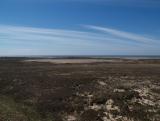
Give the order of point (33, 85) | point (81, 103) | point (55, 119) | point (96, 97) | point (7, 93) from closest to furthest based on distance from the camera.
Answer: point (55, 119), point (81, 103), point (96, 97), point (7, 93), point (33, 85)

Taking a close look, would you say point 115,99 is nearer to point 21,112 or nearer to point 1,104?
point 21,112

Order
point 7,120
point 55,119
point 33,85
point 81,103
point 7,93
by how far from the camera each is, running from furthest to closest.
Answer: point 33,85, point 7,93, point 81,103, point 55,119, point 7,120

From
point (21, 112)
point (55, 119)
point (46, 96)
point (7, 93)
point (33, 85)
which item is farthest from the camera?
point (33, 85)

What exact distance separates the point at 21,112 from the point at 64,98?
547 centimetres

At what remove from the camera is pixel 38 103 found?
2094cm

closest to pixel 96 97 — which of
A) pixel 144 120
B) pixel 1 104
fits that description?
pixel 144 120

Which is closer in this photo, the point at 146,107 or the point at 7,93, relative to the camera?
the point at 146,107

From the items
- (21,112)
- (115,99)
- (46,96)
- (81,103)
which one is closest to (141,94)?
(115,99)

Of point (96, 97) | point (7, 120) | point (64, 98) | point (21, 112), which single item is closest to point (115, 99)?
point (96, 97)

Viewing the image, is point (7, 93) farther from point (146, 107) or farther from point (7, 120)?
point (146, 107)

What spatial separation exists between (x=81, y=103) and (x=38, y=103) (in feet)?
12.6

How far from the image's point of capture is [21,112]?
57.6ft

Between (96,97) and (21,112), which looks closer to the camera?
(21,112)

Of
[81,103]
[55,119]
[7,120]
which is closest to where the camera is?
[7,120]
